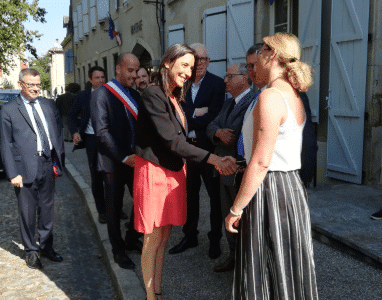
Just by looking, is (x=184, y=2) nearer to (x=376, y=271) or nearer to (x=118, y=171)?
(x=118, y=171)

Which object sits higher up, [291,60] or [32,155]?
[291,60]

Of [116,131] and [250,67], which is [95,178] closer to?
[116,131]

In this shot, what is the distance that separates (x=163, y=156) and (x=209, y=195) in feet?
4.30

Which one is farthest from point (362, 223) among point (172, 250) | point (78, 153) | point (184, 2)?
point (78, 153)

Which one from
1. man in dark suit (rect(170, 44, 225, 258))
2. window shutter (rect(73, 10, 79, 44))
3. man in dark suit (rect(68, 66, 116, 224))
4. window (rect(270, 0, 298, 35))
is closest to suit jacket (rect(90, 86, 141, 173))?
man in dark suit (rect(170, 44, 225, 258))

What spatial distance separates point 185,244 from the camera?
4.05m

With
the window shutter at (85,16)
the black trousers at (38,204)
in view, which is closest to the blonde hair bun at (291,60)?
the black trousers at (38,204)

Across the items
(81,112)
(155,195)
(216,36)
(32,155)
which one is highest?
(216,36)

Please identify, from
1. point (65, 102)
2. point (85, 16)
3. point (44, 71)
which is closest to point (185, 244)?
point (65, 102)

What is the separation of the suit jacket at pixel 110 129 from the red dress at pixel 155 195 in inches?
34.8

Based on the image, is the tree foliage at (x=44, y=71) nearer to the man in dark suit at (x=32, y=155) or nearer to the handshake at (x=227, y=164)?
the man in dark suit at (x=32, y=155)

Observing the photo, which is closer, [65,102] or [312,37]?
[312,37]

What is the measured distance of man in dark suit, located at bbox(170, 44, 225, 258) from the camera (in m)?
3.83

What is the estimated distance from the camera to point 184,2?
398 inches
